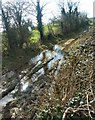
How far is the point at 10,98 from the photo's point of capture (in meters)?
16.0

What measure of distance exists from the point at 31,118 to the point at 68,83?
2.09 metres

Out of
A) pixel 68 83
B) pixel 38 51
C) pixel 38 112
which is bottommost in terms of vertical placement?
pixel 38 51

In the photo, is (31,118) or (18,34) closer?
(31,118)

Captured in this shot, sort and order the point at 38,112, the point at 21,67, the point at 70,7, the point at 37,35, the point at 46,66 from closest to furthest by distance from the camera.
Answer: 1. the point at 38,112
2. the point at 46,66
3. the point at 21,67
4. the point at 37,35
5. the point at 70,7

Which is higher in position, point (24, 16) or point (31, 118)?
point (24, 16)

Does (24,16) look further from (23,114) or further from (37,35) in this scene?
(23,114)

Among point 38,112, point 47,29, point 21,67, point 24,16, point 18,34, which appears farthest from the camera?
point 47,29

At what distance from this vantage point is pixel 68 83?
36.9 ft

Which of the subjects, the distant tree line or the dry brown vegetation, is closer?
the dry brown vegetation

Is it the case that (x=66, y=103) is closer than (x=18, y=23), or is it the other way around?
(x=66, y=103)

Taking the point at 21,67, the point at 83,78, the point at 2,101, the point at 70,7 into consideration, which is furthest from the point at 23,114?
the point at 70,7

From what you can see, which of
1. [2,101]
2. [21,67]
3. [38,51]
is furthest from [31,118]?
[38,51]

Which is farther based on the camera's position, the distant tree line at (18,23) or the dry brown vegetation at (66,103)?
the distant tree line at (18,23)

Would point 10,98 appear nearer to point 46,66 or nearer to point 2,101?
point 2,101
